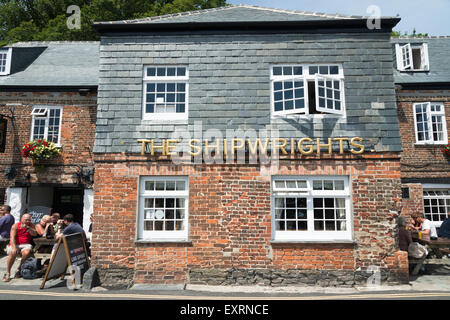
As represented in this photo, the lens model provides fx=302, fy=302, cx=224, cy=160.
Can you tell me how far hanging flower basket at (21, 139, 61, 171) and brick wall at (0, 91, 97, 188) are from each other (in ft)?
0.84

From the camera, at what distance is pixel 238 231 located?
770 centimetres

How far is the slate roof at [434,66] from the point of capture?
13.4 meters

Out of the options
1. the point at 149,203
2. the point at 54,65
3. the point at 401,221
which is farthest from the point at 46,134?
Result: the point at 401,221

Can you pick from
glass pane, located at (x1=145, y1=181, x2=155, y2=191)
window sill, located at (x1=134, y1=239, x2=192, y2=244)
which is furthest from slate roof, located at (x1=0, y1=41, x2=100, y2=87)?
window sill, located at (x1=134, y1=239, x2=192, y2=244)

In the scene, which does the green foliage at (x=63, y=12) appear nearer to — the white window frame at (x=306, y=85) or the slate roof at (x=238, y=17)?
the slate roof at (x=238, y=17)

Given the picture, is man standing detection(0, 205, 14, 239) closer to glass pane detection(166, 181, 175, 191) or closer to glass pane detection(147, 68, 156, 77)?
glass pane detection(166, 181, 175, 191)

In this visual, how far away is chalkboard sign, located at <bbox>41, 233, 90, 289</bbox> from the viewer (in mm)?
7117

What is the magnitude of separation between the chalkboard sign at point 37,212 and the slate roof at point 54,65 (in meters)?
5.18

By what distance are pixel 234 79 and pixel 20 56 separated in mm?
12050

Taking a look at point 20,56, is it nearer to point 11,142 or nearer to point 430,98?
point 11,142

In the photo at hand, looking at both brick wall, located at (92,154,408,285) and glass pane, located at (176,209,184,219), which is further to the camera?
glass pane, located at (176,209,184,219)

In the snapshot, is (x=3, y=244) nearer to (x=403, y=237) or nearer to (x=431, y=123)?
(x=403, y=237)

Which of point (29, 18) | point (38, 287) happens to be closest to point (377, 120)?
point (38, 287)

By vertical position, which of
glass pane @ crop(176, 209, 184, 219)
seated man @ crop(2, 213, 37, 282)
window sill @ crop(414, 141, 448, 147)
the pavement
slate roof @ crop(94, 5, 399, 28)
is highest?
slate roof @ crop(94, 5, 399, 28)
